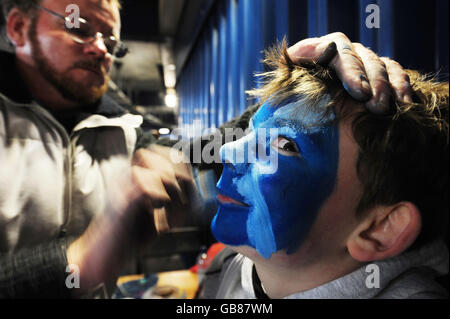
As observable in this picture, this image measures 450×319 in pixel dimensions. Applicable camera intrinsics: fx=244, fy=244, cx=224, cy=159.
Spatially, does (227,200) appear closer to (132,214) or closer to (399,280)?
(132,214)

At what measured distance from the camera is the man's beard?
1.22ft

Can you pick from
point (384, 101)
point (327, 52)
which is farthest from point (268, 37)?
point (384, 101)

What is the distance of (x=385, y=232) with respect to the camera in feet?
1.38

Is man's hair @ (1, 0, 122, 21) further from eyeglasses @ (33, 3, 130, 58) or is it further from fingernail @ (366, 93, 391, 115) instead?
fingernail @ (366, 93, 391, 115)

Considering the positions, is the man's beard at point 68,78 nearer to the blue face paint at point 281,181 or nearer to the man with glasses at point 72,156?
the man with glasses at point 72,156

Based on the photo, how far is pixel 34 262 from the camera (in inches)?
14.9

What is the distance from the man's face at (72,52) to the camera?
1.20 feet

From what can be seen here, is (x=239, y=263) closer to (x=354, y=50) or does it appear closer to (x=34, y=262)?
(x=34, y=262)

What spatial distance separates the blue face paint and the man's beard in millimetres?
236

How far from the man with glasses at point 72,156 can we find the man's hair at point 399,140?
0.04 metres

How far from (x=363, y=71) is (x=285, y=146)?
0.15 meters

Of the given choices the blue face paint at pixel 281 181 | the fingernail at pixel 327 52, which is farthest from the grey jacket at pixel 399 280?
the fingernail at pixel 327 52

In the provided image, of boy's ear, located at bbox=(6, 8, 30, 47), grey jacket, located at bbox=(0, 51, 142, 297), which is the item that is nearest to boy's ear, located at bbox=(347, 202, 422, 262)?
grey jacket, located at bbox=(0, 51, 142, 297)
